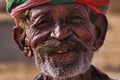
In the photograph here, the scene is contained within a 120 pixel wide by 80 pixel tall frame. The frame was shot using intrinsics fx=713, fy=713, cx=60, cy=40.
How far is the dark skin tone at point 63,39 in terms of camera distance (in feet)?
16.6

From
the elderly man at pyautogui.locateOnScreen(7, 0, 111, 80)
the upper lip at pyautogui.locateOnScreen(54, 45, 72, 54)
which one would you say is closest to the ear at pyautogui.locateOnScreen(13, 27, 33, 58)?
the elderly man at pyautogui.locateOnScreen(7, 0, 111, 80)

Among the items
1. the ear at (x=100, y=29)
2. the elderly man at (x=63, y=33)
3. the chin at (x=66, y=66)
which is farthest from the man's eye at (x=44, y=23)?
the ear at (x=100, y=29)

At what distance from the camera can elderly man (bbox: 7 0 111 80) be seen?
16.6ft

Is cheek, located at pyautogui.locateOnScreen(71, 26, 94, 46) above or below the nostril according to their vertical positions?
below

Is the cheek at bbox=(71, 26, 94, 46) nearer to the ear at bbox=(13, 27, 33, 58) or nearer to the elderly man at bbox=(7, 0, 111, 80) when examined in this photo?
the elderly man at bbox=(7, 0, 111, 80)

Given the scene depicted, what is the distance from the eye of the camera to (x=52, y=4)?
5.15 m

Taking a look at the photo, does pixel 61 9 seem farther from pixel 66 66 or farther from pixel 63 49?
pixel 66 66

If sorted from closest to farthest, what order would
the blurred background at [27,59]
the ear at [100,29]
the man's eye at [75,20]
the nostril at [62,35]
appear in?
the nostril at [62,35]
the man's eye at [75,20]
the ear at [100,29]
the blurred background at [27,59]

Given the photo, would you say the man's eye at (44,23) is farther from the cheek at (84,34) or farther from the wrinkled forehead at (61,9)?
the cheek at (84,34)

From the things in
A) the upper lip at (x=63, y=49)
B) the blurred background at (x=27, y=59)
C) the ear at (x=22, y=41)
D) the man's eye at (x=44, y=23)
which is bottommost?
the blurred background at (x=27, y=59)

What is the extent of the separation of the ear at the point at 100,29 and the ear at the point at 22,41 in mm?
517

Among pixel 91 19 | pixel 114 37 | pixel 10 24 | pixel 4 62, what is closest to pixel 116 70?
pixel 114 37

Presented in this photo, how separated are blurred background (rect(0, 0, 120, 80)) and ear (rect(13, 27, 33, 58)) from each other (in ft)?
26.0

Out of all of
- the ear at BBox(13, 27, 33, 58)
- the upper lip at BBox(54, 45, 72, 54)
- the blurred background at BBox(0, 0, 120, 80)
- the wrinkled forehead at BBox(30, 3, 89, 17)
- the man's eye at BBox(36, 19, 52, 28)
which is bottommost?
the blurred background at BBox(0, 0, 120, 80)
